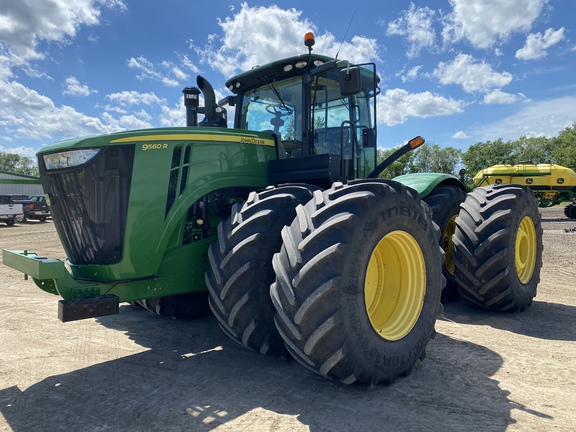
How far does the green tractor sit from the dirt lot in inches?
10.8

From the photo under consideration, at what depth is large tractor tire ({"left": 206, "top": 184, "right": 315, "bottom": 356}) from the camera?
3279 millimetres

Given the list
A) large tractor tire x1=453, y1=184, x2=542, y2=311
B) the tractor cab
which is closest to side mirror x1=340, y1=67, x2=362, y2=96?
the tractor cab

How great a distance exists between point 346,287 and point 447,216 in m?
3.62

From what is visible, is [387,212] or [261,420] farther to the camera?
[387,212]

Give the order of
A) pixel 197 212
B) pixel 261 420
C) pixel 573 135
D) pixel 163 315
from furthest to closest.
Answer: pixel 573 135 → pixel 163 315 → pixel 197 212 → pixel 261 420

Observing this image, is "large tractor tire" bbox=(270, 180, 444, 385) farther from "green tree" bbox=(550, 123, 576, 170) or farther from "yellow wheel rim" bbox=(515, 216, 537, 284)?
"green tree" bbox=(550, 123, 576, 170)

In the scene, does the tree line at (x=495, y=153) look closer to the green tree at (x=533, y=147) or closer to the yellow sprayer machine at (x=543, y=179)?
the green tree at (x=533, y=147)

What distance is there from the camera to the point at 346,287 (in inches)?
114

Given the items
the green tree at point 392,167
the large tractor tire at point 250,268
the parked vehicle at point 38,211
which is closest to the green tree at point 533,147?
the green tree at point 392,167

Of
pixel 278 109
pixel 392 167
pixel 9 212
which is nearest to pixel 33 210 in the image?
pixel 9 212

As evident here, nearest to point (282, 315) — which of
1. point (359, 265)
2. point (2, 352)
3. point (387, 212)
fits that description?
point (359, 265)

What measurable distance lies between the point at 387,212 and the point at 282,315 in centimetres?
111

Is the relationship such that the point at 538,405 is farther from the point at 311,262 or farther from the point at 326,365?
the point at 311,262

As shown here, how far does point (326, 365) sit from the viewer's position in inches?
113
